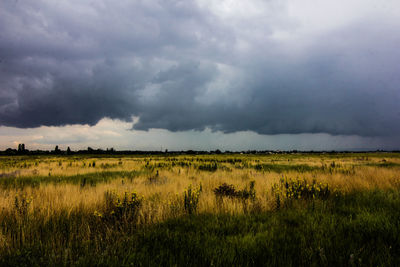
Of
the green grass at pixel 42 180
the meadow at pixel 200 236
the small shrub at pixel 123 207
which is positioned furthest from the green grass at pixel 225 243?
the green grass at pixel 42 180

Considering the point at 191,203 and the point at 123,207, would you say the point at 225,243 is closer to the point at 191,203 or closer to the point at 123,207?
the point at 191,203

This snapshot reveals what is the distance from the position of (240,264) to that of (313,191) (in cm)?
569

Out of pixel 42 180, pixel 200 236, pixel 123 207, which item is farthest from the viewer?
pixel 42 180

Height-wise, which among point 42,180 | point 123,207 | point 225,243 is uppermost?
point 225,243

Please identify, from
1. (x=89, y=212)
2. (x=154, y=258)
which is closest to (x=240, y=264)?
(x=154, y=258)

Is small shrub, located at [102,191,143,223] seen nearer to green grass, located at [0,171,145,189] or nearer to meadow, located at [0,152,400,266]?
meadow, located at [0,152,400,266]

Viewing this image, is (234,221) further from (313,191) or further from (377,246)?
(313,191)

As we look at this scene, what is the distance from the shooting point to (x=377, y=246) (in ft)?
9.26

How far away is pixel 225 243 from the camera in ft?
9.54

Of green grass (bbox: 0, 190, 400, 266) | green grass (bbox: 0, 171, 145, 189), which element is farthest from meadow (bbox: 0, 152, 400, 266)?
green grass (bbox: 0, 171, 145, 189)

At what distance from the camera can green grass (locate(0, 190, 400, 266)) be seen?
2475 mm

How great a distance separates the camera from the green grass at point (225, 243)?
8.12 ft

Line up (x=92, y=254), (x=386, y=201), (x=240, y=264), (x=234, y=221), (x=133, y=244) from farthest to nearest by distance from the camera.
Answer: (x=386, y=201)
(x=234, y=221)
(x=133, y=244)
(x=92, y=254)
(x=240, y=264)

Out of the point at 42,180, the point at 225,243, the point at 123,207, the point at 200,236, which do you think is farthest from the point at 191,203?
the point at 42,180
